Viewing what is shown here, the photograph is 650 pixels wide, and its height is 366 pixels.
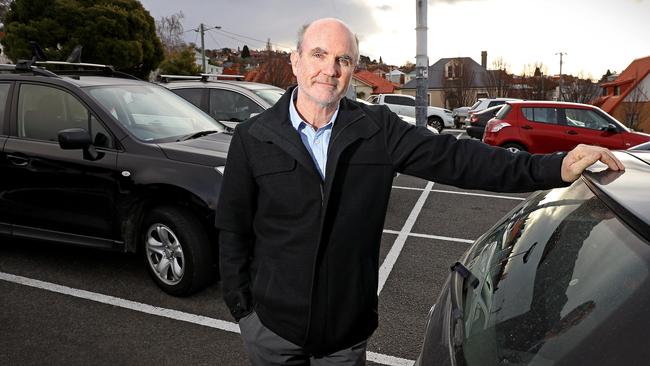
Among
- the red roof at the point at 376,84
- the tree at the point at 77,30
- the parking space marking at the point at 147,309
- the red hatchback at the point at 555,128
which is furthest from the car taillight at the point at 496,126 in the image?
the red roof at the point at 376,84

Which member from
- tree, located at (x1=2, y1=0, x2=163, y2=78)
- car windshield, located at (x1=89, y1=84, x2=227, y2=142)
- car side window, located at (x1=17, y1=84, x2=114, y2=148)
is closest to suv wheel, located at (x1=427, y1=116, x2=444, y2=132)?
tree, located at (x1=2, y1=0, x2=163, y2=78)

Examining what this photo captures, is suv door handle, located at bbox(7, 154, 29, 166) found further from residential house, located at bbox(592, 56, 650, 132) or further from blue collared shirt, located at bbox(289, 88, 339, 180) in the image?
residential house, located at bbox(592, 56, 650, 132)

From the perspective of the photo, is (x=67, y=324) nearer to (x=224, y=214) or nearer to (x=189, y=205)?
(x=189, y=205)

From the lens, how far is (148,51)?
26.2 m

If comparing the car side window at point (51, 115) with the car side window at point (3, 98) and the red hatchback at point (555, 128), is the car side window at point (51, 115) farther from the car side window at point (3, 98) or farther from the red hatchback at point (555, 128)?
the red hatchback at point (555, 128)

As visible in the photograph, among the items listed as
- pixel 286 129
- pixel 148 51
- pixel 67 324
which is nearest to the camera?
pixel 286 129

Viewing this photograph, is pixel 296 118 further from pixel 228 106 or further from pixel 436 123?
pixel 436 123

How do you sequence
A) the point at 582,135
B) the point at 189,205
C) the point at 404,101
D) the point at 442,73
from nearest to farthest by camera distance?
the point at 189,205 → the point at 582,135 → the point at 404,101 → the point at 442,73

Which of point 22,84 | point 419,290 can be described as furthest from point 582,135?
point 22,84

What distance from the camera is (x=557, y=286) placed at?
132cm

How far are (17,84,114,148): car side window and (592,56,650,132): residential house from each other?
4042 centimetres

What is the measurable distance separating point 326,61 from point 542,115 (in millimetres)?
10102

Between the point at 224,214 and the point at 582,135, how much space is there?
10.1 metres

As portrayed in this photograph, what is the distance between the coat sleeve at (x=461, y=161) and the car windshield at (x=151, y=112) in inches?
113
